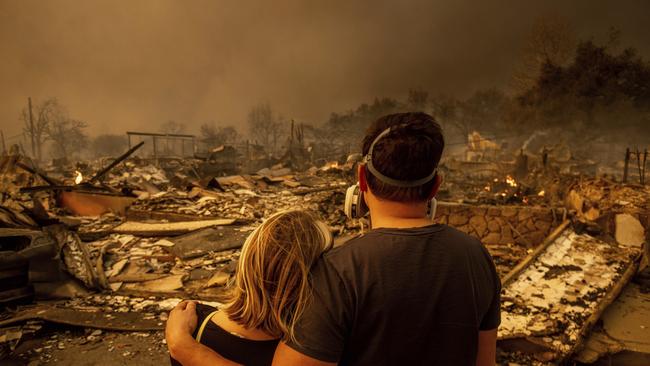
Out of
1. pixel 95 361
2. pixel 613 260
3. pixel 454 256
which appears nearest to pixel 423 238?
pixel 454 256

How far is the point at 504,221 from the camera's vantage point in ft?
26.6

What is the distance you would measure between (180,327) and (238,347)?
0.30 metres

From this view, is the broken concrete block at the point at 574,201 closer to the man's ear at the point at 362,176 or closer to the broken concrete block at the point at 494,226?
the broken concrete block at the point at 494,226

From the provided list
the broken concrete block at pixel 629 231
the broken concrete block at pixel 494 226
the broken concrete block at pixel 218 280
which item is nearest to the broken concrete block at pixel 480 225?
the broken concrete block at pixel 494 226

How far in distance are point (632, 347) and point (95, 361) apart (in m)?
5.54

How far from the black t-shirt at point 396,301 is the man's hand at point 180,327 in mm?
669

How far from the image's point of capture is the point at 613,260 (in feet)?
17.8

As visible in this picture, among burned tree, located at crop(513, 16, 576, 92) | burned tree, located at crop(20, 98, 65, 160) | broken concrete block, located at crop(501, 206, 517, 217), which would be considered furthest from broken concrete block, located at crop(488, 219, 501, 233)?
burned tree, located at crop(20, 98, 65, 160)

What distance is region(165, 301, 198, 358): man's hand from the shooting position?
143cm

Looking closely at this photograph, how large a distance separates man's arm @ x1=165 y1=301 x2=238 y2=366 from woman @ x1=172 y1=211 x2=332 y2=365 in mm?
38

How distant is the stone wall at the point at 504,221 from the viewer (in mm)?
7699

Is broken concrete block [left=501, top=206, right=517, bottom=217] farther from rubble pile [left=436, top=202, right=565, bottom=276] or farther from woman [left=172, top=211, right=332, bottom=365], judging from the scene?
woman [left=172, top=211, right=332, bottom=365]

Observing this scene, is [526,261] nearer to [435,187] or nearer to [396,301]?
[435,187]

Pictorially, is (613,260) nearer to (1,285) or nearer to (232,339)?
(232,339)
